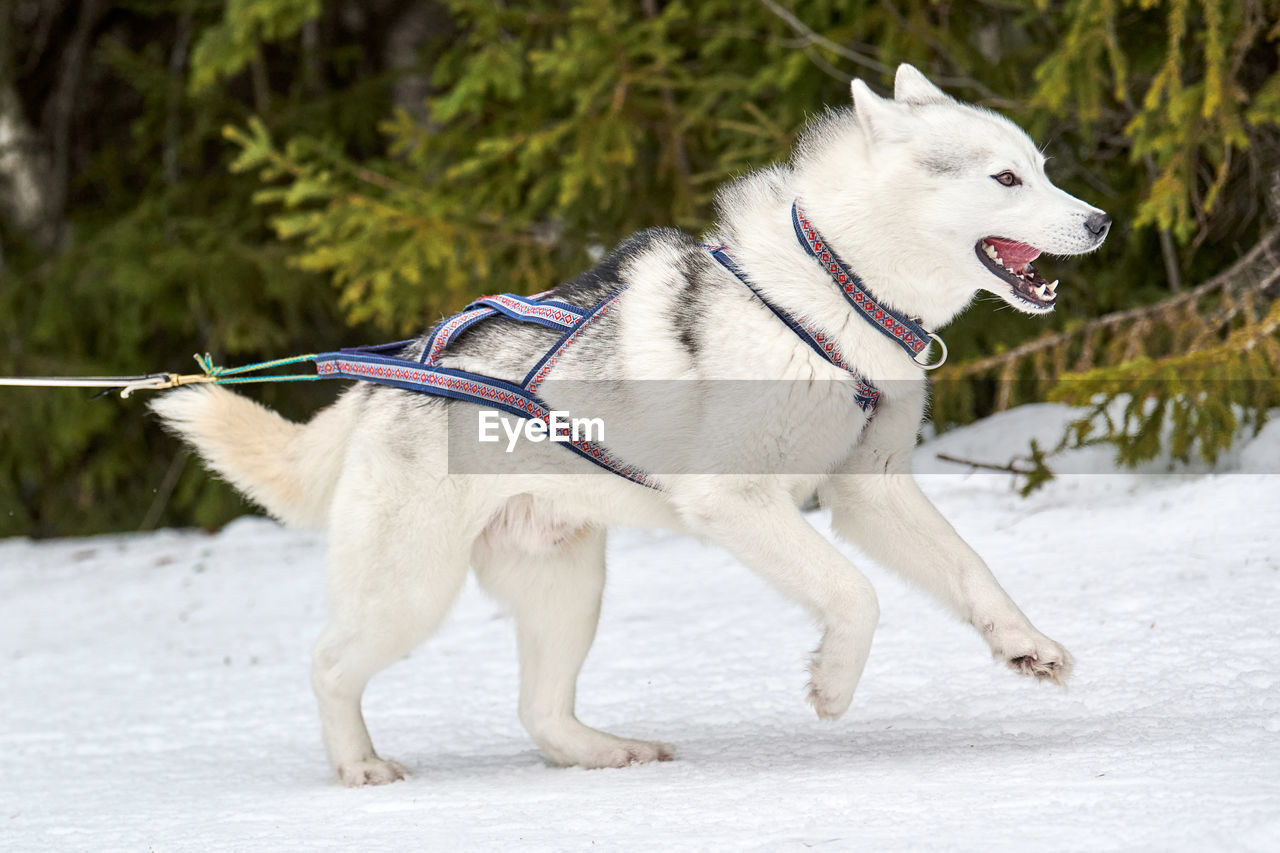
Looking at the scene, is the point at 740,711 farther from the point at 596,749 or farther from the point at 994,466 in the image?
the point at 994,466

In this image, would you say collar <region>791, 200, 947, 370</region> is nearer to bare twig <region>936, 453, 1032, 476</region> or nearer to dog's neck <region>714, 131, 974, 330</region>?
dog's neck <region>714, 131, 974, 330</region>

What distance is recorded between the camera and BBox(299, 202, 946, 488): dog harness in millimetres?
3418

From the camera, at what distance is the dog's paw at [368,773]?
3855 millimetres

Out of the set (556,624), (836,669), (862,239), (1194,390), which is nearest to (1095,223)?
(862,239)

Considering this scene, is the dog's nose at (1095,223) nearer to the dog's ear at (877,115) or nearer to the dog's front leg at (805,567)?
the dog's ear at (877,115)

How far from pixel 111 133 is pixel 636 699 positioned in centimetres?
910

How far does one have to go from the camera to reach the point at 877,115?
3.42 m

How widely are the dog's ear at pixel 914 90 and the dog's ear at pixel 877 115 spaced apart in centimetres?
19

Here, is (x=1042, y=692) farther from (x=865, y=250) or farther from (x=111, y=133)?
(x=111, y=133)

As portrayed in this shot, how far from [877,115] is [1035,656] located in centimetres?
140

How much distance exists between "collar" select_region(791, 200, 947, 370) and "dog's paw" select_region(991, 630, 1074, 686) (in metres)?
0.73

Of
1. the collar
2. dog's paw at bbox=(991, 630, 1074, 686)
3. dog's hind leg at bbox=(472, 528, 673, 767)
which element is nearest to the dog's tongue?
the collar

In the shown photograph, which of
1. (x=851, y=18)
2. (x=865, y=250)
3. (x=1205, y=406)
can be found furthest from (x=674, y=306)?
(x=851, y=18)

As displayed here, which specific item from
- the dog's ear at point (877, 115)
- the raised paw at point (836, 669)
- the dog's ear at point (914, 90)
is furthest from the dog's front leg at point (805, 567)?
the dog's ear at point (914, 90)
